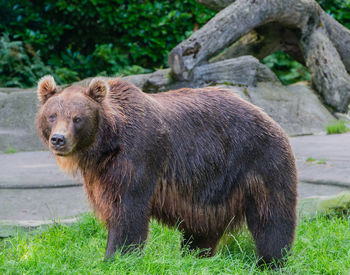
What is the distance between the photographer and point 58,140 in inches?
138

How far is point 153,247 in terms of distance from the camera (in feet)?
13.9

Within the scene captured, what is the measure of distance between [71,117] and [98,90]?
0.31m

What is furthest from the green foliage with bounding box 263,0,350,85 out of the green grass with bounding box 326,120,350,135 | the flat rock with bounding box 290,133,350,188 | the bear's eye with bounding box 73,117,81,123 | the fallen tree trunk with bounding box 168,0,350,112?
the bear's eye with bounding box 73,117,81,123

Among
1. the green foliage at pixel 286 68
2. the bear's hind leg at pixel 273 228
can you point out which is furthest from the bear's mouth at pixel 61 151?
the green foliage at pixel 286 68

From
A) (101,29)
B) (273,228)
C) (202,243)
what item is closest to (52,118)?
(202,243)

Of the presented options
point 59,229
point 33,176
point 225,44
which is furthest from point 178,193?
point 225,44

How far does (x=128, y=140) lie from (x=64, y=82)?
866 centimetres

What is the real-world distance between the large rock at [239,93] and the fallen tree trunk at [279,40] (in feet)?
1.04

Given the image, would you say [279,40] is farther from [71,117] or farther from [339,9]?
[71,117]

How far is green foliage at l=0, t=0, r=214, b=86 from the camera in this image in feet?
40.4

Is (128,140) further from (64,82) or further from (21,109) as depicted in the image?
(64,82)

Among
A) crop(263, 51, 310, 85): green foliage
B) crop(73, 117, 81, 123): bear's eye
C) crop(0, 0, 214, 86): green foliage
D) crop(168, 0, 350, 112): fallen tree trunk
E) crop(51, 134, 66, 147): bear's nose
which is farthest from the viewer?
crop(263, 51, 310, 85): green foliage

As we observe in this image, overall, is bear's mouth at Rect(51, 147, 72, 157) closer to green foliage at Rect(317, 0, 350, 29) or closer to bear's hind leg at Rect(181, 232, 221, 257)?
bear's hind leg at Rect(181, 232, 221, 257)

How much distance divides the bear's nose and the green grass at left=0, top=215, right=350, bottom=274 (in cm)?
79
